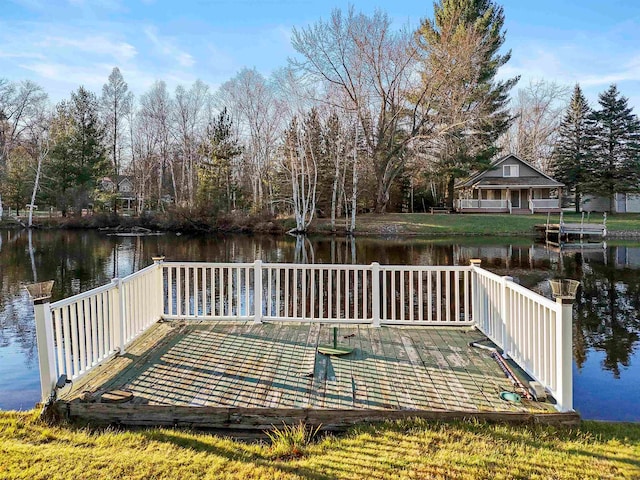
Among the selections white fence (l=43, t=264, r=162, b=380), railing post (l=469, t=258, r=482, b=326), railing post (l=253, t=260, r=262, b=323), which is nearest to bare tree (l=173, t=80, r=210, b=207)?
railing post (l=253, t=260, r=262, b=323)

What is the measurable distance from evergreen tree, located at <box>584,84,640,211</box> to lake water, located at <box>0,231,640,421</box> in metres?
12.4

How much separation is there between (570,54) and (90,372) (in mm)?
32226

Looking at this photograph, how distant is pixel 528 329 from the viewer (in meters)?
3.96

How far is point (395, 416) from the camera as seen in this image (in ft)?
10.9

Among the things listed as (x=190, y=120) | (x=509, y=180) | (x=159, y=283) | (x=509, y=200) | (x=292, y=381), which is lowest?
(x=292, y=381)

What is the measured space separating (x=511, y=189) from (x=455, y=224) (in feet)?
26.0

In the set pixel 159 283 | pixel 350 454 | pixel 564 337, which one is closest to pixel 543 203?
pixel 159 283

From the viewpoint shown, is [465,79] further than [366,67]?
Yes

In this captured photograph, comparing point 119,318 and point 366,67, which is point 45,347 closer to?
point 119,318

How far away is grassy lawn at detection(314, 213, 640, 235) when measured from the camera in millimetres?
27703

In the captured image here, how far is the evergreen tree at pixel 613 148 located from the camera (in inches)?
1273

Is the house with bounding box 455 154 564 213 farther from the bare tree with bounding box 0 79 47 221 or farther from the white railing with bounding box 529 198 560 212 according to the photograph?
the bare tree with bounding box 0 79 47 221

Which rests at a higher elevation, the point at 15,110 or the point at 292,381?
the point at 15,110

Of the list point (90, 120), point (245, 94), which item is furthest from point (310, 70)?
point (90, 120)
